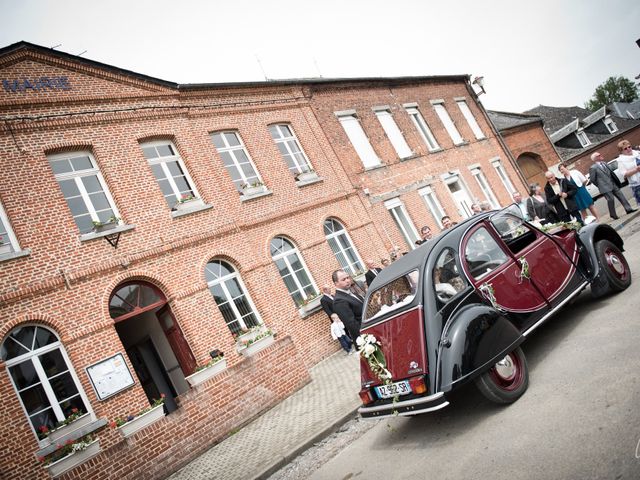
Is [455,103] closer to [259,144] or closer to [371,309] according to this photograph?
[259,144]

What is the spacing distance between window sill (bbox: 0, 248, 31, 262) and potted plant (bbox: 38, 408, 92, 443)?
307 cm

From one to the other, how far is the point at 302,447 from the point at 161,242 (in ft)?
19.5

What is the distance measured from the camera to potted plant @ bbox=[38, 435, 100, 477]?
6.57 m

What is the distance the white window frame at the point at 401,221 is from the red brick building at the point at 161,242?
6 centimetres

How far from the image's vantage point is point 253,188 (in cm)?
1209

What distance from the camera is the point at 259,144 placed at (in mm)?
12914

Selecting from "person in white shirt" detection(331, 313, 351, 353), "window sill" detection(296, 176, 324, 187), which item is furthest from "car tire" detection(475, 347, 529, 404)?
"window sill" detection(296, 176, 324, 187)

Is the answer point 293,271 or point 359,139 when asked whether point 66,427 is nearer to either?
point 293,271

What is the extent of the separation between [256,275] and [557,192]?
27.0ft

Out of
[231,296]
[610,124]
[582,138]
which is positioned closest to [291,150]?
[231,296]

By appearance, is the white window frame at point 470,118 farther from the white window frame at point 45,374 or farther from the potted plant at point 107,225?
the white window frame at point 45,374

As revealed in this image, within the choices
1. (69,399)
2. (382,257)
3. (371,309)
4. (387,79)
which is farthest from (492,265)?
(387,79)

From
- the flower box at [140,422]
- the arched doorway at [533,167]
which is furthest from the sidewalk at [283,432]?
the arched doorway at [533,167]

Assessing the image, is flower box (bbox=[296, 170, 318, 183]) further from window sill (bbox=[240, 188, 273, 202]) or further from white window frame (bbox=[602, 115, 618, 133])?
white window frame (bbox=[602, 115, 618, 133])
